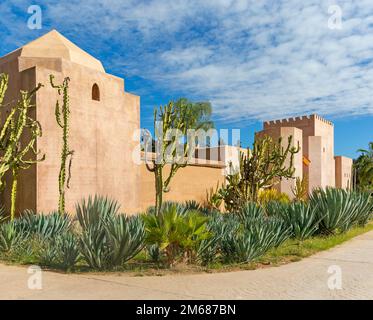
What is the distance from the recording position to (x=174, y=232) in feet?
23.8

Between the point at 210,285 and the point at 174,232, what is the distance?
1432 mm

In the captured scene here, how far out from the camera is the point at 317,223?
1086 cm

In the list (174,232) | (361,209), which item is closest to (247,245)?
(174,232)

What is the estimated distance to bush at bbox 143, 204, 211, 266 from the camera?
7.27m

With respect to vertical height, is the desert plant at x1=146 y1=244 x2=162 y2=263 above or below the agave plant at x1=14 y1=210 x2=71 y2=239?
below

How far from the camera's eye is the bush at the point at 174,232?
286 inches

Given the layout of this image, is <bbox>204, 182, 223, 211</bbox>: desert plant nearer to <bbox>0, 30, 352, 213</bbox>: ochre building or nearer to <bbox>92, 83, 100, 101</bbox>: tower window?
<bbox>0, 30, 352, 213</bbox>: ochre building

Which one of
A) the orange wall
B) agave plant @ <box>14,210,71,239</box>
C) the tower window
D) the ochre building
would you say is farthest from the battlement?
agave plant @ <box>14,210,71,239</box>

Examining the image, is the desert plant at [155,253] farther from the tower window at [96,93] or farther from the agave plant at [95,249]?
the tower window at [96,93]

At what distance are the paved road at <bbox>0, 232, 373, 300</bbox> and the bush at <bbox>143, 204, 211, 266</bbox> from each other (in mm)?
710

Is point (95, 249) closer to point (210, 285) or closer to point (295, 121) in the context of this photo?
point (210, 285)

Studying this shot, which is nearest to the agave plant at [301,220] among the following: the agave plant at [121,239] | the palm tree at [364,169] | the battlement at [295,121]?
the agave plant at [121,239]
